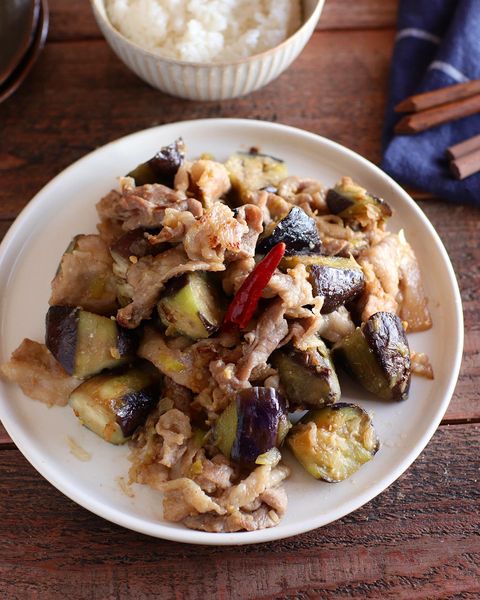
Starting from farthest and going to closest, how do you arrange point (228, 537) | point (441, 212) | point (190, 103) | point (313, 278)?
point (190, 103) < point (441, 212) < point (313, 278) < point (228, 537)

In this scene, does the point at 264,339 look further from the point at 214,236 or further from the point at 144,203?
the point at 144,203

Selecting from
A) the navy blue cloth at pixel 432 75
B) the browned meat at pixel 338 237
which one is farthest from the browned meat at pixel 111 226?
the navy blue cloth at pixel 432 75

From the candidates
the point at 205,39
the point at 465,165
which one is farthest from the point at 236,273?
the point at 465,165

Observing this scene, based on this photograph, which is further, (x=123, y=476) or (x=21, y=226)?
(x=21, y=226)

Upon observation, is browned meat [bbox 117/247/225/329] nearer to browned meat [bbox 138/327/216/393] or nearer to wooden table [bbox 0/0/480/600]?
browned meat [bbox 138/327/216/393]

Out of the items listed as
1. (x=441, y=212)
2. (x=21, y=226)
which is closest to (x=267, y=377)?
(x=21, y=226)

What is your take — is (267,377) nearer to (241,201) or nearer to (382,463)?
(382,463)

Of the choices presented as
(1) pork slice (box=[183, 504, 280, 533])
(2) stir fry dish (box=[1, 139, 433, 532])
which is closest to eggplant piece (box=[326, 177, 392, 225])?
(2) stir fry dish (box=[1, 139, 433, 532])

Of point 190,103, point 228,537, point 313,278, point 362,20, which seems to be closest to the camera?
point 228,537

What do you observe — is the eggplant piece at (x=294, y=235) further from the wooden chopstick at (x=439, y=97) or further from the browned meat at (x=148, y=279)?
the wooden chopstick at (x=439, y=97)
